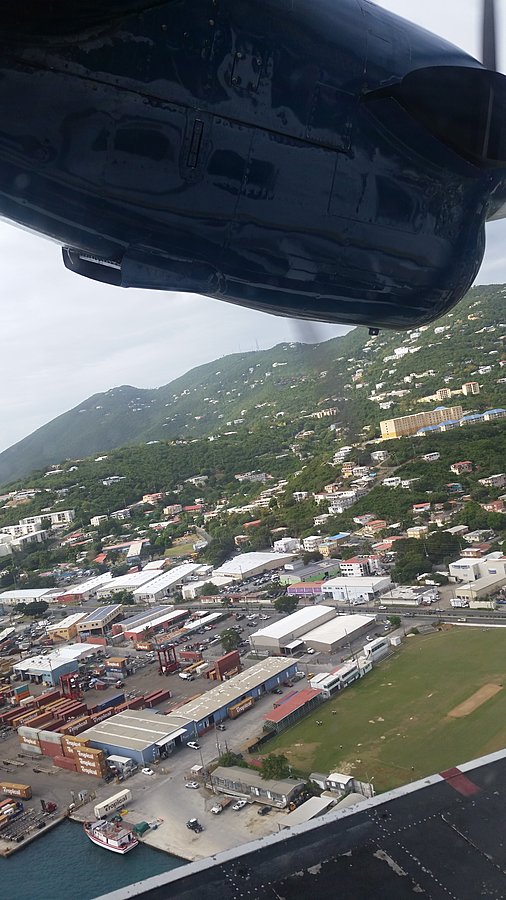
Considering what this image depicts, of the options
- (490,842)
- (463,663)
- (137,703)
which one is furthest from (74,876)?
(463,663)

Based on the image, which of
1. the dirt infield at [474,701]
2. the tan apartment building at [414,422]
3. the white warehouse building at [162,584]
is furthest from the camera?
the tan apartment building at [414,422]

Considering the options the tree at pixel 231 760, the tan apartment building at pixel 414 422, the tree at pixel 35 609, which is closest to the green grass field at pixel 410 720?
the tree at pixel 231 760

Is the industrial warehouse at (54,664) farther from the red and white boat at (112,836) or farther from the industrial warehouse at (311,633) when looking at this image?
the red and white boat at (112,836)

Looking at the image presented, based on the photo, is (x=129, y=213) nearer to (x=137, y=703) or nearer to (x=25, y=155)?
(x=25, y=155)

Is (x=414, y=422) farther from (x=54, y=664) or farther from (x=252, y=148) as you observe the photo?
(x=252, y=148)

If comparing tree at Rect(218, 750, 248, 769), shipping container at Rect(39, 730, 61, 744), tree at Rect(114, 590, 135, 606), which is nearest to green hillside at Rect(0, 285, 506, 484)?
tree at Rect(114, 590, 135, 606)

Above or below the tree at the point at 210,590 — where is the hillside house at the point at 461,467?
above

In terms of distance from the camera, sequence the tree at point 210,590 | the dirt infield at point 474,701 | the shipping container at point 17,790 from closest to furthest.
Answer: the shipping container at point 17,790, the dirt infield at point 474,701, the tree at point 210,590
